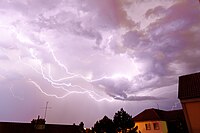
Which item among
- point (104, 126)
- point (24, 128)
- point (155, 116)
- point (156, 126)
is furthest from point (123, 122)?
point (24, 128)

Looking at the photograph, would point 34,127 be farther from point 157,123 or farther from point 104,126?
point 157,123

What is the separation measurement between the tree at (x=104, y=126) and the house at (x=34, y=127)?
17.5ft

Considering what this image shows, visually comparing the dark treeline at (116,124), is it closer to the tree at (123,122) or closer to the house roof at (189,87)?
the tree at (123,122)

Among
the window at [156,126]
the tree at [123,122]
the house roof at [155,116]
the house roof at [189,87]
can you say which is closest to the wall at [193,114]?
the house roof at [189,87]

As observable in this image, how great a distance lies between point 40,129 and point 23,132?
7.76 ft

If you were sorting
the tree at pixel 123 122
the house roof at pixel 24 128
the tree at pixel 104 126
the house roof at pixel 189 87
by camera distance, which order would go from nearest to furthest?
the house roof at pixel 189 87, the house roof at pixel 24 128, the tree at pixel 104 126, the tree at pixel 123 122

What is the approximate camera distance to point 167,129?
102 feet

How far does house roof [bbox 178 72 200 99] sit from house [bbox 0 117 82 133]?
55.7 ft

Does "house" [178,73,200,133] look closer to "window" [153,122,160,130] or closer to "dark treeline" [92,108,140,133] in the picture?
"dark treeline" [92,108,140,133]

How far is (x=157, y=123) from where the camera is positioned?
30.0 metres

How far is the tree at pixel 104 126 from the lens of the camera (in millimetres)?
23109

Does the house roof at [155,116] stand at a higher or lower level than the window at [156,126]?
higher

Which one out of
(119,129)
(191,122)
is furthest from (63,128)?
(191,122)

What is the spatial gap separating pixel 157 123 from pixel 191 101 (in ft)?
46.6
